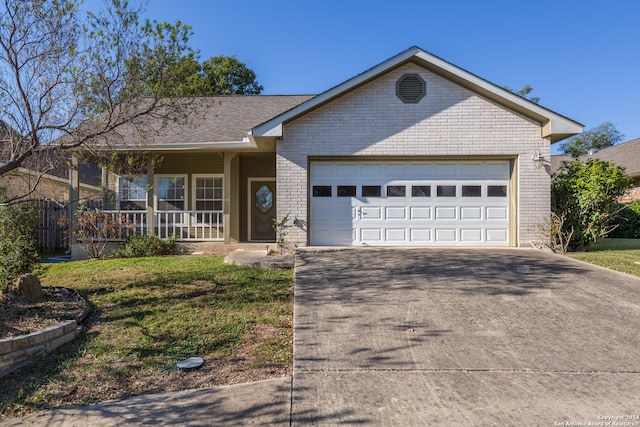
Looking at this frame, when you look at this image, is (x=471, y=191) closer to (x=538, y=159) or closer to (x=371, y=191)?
(x=538, y=159)

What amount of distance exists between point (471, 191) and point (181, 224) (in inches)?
332

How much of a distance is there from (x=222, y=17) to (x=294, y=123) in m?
3.04

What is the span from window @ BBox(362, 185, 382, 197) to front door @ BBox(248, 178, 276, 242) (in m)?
4.27

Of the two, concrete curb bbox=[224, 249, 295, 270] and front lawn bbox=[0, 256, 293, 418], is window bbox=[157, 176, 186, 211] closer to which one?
concrete curb bbox=[224, 249, 295, 270]

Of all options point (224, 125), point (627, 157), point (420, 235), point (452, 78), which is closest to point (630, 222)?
point (627, 157)

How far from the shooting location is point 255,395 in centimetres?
320

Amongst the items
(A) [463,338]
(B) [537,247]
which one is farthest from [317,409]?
(B) [537,247]

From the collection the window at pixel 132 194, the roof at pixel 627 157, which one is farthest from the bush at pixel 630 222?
the window at pixel 132 194

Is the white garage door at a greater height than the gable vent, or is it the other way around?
the gable vent

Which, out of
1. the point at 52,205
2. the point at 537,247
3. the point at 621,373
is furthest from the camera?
the point at 52,205

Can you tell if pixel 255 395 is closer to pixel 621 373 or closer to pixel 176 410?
pixel 176 410

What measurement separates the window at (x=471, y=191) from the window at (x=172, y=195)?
909 centimetres

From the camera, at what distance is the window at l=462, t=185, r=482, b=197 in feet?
34.3

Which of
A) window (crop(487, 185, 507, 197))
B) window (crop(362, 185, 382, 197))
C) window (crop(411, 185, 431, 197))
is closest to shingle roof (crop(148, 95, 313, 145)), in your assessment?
window (crop(362, 185, 382, 197))
